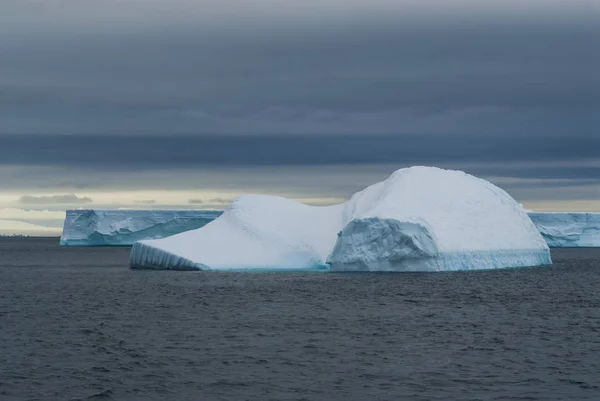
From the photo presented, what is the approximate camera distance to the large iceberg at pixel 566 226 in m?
76.8

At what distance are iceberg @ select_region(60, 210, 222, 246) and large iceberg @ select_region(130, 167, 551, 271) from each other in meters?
25.9

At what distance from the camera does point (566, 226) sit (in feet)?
257

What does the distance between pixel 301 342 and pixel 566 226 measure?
60351mm

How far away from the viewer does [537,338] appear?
2275 cm

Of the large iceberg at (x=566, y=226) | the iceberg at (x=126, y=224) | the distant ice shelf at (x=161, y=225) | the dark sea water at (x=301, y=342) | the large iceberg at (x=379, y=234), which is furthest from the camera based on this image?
the large iceberg at (x=566, y=226)

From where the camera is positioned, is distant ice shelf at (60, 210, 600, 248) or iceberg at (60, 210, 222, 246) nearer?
iceberg at (60, 210, 222, 246)

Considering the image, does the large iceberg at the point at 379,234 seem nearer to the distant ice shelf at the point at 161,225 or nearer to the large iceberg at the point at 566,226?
the distant ice shelf at the point at 161,225

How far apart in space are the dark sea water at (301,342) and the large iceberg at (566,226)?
125ft

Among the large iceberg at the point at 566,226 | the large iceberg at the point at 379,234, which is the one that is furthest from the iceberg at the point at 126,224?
the large iceberg at the point at 379,234

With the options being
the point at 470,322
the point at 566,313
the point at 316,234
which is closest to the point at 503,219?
the point at 316,234

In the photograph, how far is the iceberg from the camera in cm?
7419

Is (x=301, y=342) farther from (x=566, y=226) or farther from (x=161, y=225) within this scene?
(x=566, y=226)

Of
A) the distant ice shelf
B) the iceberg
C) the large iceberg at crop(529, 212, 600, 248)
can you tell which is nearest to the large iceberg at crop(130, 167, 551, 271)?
the iceberg

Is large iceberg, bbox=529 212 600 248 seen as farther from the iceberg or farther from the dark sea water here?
the dark sea water
